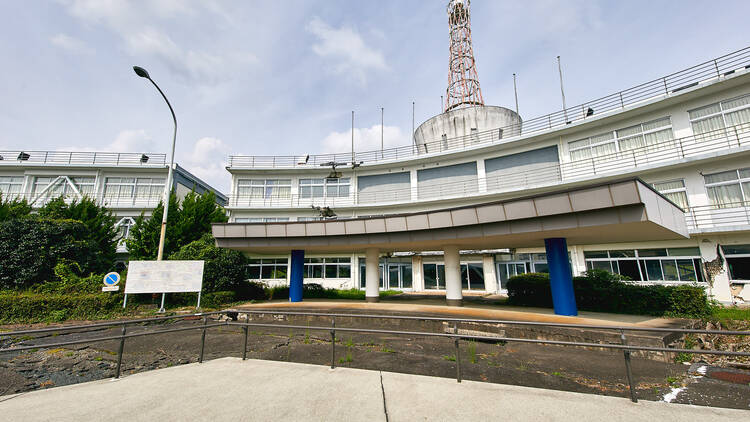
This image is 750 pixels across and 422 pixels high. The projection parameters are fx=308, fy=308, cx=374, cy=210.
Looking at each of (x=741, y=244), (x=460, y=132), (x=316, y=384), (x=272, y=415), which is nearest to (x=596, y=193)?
(x=316, y=384)

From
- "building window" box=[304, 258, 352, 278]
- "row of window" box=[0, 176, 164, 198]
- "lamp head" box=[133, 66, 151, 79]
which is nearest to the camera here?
"lamp head" box=[133, 66, 151, 79]

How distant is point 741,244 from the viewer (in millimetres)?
15109

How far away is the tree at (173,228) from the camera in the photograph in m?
20.5

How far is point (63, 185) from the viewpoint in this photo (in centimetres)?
2744

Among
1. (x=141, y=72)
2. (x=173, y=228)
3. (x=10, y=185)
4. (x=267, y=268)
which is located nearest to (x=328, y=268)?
(x=267, y=268)

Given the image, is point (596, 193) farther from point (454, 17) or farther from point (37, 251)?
point (454, 17)

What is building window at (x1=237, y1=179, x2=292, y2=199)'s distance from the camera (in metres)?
27.9

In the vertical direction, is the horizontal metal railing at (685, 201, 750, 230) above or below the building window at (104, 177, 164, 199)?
below

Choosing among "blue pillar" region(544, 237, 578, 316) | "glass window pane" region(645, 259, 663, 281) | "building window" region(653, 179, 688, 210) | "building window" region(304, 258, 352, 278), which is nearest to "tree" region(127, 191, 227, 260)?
"building window" region(304, 258, 352, 278)

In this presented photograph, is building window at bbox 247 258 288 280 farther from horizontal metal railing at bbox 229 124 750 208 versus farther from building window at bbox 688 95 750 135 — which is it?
building window at bbox 688 95 750 135

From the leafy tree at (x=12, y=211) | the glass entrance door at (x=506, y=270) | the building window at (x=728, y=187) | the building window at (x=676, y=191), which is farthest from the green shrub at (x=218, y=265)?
the building window at (x=728, y=187)

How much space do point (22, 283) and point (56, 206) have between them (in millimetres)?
8468

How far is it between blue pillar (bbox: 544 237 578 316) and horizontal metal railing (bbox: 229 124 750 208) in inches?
383

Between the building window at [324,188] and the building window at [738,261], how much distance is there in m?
23.7
